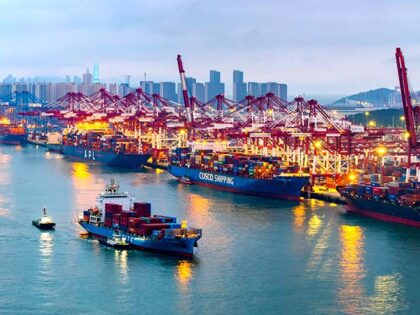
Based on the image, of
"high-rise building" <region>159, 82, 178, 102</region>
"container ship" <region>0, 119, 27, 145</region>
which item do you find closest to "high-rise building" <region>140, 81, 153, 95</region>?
"high-rise building" <region>159, 82, 178, 102</region>

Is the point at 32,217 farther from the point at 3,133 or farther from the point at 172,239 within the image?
the point at 3,133

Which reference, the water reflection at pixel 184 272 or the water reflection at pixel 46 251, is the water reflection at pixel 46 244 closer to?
the water reflection at pixel 46 251

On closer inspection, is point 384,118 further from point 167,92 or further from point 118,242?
point 118,242

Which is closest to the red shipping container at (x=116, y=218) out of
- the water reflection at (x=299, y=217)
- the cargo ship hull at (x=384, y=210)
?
the water reflection at (x=299, y=217)

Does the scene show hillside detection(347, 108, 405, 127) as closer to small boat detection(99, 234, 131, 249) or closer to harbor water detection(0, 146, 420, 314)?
harbor water detection(0, 146, 420, 314)

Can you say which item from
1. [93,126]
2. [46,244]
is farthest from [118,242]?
[93,126]

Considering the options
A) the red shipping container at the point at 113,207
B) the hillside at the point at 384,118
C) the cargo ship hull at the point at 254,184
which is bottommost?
the red shipping container at the point at 113,207

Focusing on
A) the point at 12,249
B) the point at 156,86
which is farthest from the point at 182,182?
the point at 156,86
